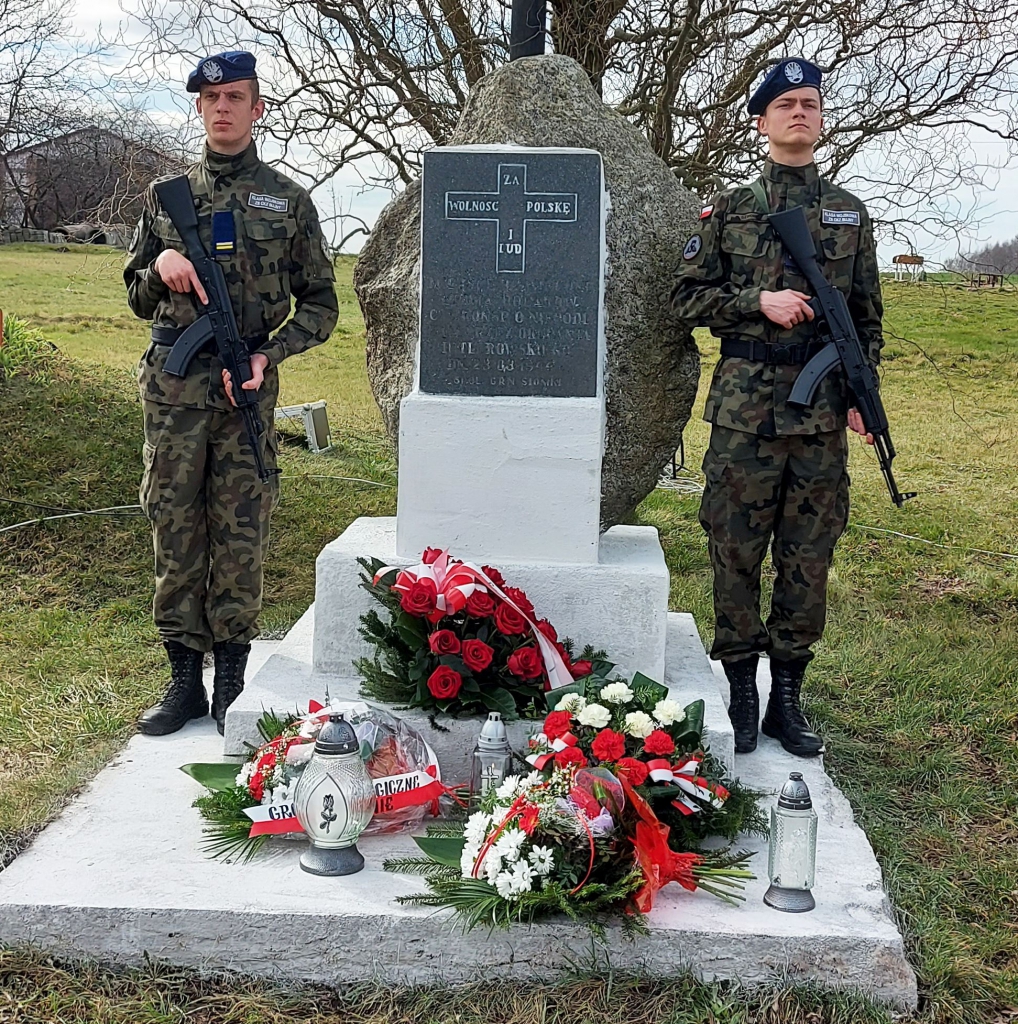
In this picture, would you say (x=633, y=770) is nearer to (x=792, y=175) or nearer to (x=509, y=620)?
(x=509, y=620)

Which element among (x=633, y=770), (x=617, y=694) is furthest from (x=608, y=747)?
(x=617, y=694)

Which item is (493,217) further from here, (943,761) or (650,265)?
(943,761)

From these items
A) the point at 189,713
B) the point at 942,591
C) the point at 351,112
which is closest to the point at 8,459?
the point at 351,112

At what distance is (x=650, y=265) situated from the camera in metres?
4.42

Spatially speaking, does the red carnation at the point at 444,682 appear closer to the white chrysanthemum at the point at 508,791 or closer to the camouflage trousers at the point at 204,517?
the white chrysanthemum at the point at 508,791

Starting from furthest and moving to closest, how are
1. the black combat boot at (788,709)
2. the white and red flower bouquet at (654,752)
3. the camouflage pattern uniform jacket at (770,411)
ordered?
1. the black combat boot at (788,709)
2. the camouflage pattern uniform jacket at (770,411)
3. the white and red flower bouquet at (654,752)

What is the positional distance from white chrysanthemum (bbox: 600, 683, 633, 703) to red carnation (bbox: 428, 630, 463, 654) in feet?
1.45

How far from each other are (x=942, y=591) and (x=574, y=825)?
4.48 metres

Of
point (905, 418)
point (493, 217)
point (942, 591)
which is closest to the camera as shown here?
point (493, 217)

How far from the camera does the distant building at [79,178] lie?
21.3 ft

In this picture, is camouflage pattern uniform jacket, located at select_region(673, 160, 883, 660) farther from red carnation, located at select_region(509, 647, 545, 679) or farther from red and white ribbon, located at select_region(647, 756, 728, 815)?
red and white ribbon, located at select_region(647, 756, 728, 815)

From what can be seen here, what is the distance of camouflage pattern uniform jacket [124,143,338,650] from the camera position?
3939mm

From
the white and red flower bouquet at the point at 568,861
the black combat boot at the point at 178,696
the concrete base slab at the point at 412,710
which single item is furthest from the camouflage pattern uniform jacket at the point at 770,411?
the black combat boot at the point at 178,696

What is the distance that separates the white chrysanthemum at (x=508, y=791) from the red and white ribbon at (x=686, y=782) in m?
0.35
